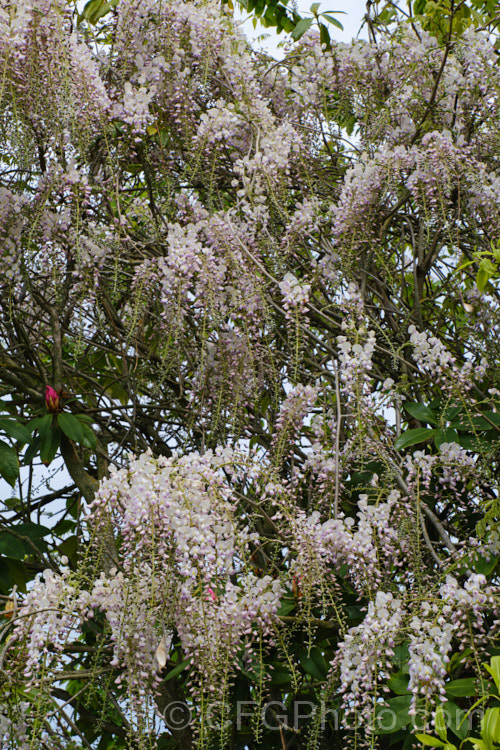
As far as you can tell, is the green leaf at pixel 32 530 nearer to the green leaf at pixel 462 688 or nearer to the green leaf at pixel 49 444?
the green leaf at pixel 49 444

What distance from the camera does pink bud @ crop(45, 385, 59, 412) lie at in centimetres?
227

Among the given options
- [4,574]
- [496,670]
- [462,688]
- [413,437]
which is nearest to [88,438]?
[4,574]

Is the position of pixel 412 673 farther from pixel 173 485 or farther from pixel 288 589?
pixel 173 485

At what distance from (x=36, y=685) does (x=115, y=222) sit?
136 centimetres

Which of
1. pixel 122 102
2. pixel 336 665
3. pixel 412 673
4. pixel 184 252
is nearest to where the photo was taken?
pixel 412 673

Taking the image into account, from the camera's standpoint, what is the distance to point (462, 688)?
1543mm

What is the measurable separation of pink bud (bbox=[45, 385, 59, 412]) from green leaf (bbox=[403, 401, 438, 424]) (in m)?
1.00

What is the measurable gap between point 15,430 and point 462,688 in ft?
4.31

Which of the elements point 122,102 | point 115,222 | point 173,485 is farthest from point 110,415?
point 122,102

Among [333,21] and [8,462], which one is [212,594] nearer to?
[8,462]

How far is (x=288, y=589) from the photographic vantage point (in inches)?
77.6

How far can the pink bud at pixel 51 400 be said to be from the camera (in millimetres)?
2268

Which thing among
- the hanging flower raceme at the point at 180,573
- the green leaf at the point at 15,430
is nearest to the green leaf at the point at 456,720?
the hanging flower raceme at the point at 180,573

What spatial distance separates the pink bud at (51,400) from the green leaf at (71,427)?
0.06 metres
